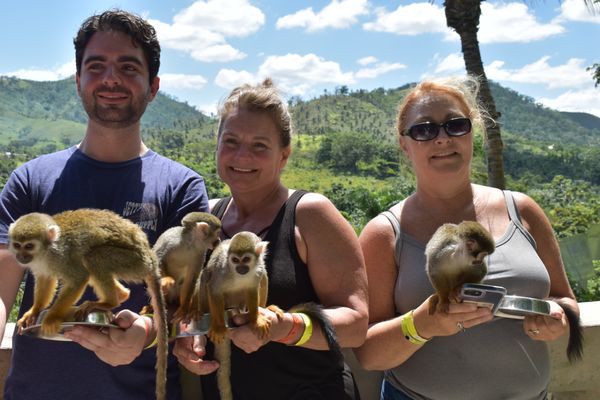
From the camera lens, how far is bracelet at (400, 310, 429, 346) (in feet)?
7.59

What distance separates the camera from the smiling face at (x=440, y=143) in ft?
8.40

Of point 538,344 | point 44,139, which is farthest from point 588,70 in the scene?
point 44,139

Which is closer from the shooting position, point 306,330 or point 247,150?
point 306,330

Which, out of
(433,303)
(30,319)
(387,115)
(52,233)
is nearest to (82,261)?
(52,233)

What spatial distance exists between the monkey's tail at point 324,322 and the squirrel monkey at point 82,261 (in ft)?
1.93

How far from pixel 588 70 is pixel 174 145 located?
8155 centimetres

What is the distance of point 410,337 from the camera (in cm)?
235

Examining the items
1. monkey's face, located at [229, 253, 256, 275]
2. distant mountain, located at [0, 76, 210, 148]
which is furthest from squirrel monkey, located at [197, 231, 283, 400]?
distant mountain, located at [0, 76, 210, 148]

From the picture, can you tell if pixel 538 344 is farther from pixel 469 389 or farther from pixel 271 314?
pixel 271 314

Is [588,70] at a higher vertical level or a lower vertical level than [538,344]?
higher

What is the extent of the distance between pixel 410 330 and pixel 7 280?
1742mm

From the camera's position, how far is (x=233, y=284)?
78.7 inches

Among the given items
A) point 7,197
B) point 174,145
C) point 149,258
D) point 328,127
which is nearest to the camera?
point 149,258

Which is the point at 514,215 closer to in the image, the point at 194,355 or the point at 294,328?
the point at 294,328
